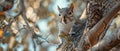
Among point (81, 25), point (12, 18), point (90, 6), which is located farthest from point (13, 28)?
point (90, 6)

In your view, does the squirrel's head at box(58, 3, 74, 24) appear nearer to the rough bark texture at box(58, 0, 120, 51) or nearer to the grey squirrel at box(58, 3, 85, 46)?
the grey squirrel at box(58, 3, 85, 46)

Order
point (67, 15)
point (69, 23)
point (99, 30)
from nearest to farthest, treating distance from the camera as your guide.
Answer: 1. point (99, 30)
2. point (67, 15)
3. point (69, 23)

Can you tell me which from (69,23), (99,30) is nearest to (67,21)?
(69,23)

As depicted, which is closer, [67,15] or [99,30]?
[99,30]

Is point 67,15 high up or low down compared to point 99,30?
up

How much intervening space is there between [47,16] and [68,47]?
238 centimetres

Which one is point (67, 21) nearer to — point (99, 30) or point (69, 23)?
point (69, 23)

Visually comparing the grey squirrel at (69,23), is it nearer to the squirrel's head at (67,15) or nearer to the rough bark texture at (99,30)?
the squirrel's head at (67,15)

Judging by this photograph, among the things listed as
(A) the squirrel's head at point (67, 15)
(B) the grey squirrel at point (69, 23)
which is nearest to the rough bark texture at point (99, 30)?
(B) the grey squirrel at point (69, 23)

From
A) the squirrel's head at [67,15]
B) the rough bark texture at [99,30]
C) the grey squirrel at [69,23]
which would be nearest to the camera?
the rough bark texture at [99,30]

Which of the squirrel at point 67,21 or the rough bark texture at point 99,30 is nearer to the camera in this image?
the rough bark texture at point 99,30

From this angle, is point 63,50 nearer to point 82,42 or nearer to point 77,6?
point 82,42

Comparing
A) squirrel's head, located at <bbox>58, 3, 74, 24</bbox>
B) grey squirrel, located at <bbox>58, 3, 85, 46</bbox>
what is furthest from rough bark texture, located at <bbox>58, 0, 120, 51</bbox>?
squirrel's head, located at <bbox>58, 3, 74, 24</bbox>

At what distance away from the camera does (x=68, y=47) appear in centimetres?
280
